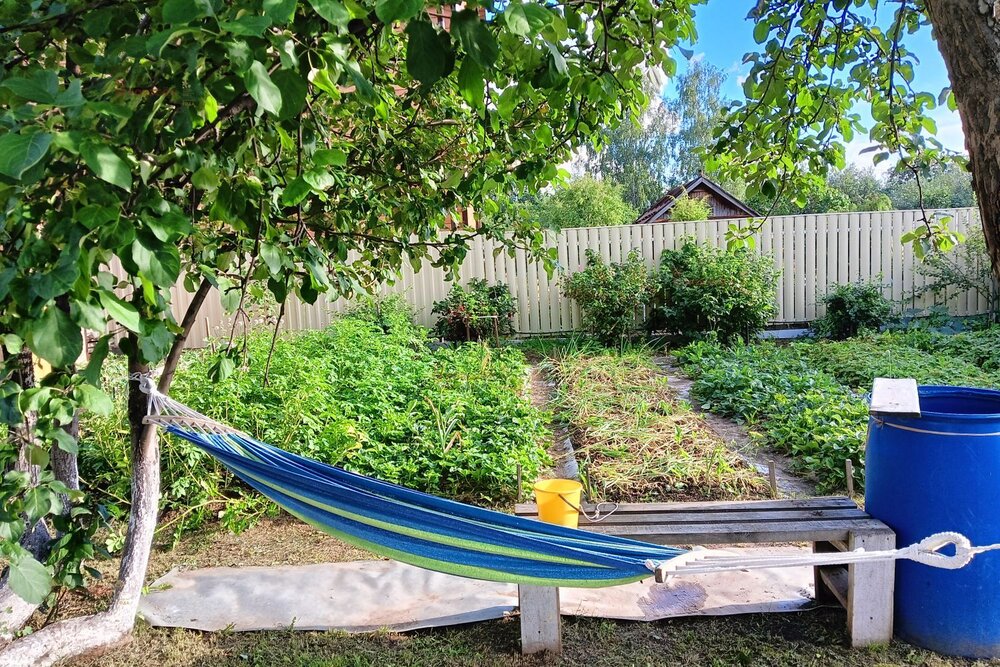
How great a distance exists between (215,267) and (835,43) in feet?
7.94

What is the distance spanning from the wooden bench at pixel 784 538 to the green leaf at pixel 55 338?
4.83 feet

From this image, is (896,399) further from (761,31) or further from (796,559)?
(761,31)

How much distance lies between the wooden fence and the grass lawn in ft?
19.6

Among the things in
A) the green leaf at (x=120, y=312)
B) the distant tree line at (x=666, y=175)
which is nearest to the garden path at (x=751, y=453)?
the green leaf at (x=120, y=312)

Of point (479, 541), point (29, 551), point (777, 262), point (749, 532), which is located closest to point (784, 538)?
point (749, 532)

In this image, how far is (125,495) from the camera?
3.08 meters

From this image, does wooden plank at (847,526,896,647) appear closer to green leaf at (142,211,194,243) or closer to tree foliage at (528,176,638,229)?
green leaf at (142,211,194,243)

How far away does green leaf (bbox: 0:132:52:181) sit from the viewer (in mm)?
671

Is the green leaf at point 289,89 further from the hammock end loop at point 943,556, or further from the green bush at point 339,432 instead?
the green bush at point 339,432

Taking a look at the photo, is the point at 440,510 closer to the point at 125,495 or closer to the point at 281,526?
the point at 281,526

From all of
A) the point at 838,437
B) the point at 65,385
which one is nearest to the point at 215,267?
the point at 65,385

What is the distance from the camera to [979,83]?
1.13 meters

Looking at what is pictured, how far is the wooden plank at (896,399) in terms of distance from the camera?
1896mm

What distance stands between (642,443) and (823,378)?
193 cm
